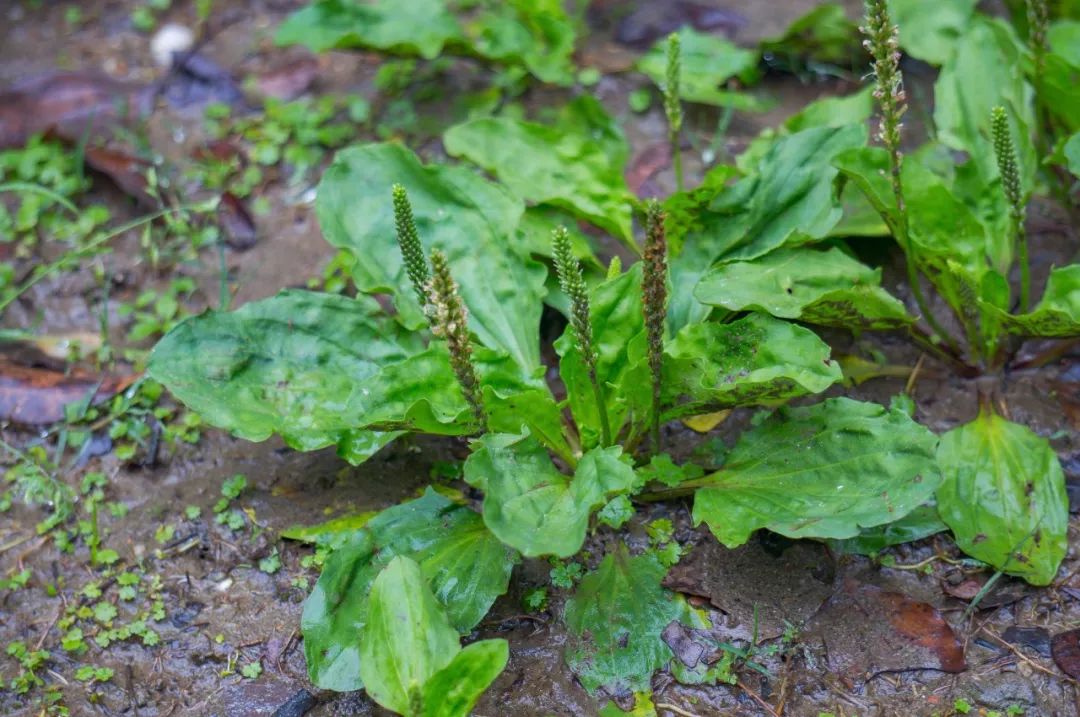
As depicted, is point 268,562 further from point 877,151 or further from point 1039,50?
point 1039,50

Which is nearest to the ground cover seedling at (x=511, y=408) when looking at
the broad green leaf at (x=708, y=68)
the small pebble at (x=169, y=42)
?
the broad green leaf at (x=708, y=68)

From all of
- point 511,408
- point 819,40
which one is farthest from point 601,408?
point 819,40

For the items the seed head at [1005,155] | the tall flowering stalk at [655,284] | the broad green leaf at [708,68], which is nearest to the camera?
the tall flowering stalk at [655,284]

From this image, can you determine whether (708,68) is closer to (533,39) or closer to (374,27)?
(533,39)

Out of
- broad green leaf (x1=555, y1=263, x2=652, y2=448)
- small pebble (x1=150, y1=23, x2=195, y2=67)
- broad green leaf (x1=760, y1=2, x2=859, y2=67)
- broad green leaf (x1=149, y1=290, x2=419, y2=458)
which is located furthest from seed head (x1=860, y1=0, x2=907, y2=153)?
small pebble (x1=150, y1=23, x2=195, y2=67)

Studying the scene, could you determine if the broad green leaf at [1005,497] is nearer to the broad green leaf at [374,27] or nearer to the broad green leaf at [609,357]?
the broad green leaf at [609,357]

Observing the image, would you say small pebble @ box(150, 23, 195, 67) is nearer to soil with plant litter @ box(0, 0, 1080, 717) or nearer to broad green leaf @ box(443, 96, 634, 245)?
soil with plant litter @ box(0, 0, 1080, 717)

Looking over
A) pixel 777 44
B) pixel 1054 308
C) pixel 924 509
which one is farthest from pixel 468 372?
pixel 777 44

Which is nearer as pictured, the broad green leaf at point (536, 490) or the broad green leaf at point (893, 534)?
the broad green leaf at point (536, 490)
